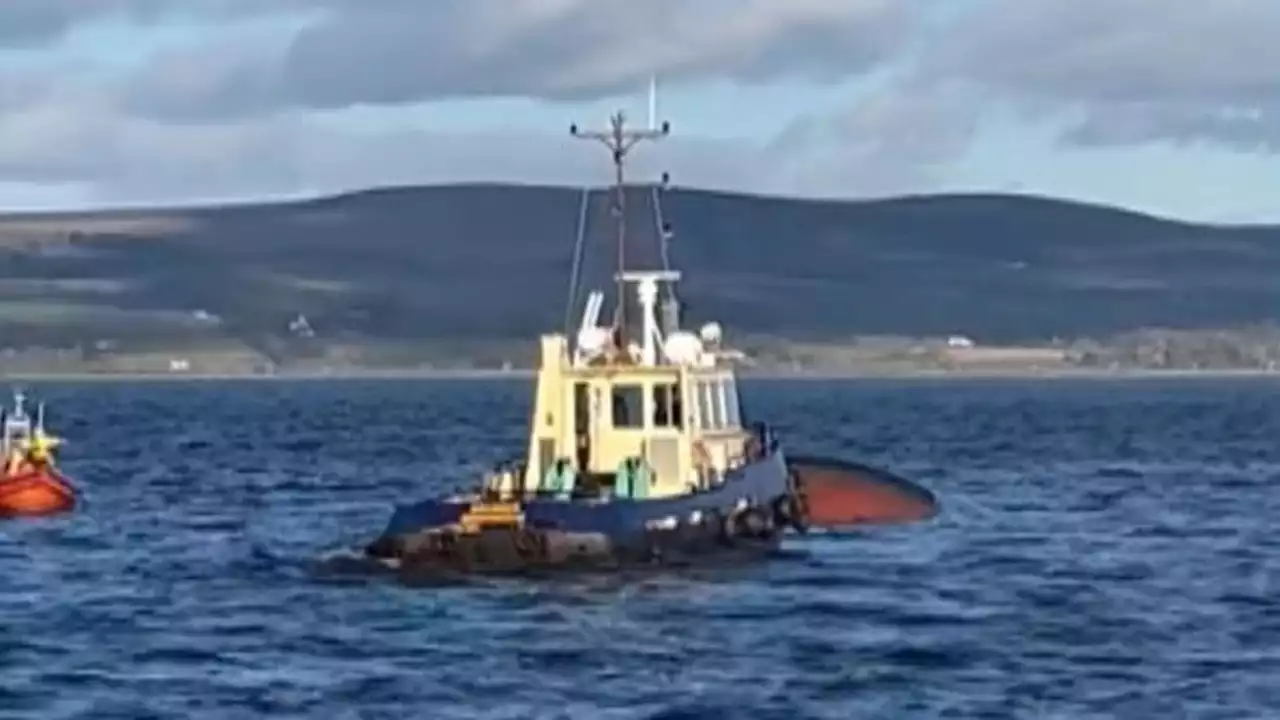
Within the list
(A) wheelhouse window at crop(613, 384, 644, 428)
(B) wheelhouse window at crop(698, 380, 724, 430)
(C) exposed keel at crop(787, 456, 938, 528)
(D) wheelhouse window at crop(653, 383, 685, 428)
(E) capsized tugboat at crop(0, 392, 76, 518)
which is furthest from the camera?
(E) capsized tugboat at crop(0, 392, 76, 518)

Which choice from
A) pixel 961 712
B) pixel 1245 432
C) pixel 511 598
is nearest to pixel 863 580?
pixel 511 598

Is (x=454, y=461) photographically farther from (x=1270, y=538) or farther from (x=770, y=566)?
(x=770, y=566)

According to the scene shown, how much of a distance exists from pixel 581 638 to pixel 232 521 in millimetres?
37597

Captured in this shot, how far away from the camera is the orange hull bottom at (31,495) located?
322 ft

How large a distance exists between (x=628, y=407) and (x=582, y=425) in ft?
3.84

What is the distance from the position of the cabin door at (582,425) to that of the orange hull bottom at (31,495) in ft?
86.8

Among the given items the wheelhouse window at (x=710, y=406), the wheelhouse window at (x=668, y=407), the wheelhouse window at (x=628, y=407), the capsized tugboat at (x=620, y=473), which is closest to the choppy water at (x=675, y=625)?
the capsized tugboat at (x=620, y=473)

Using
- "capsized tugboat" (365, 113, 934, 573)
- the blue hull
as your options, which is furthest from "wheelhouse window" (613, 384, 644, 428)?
the blue hull

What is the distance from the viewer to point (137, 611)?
68750 mm

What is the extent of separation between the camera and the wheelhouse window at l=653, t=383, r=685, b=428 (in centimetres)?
7781

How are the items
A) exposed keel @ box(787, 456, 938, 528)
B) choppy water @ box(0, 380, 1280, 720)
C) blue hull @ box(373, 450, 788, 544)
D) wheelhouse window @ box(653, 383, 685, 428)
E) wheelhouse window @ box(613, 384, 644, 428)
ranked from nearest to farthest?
choppy water @ box(0, 380, 1280, 720) < blue hull @ box(373, 450, 788, 544) < wheelhouse window @ box(613, 384, 644, 428) < wheelhouse window @ box(653, 383, 685, 428) < exposed keel @ box(787, 456, 938, 528)

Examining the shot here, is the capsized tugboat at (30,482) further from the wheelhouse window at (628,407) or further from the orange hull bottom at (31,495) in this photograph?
the wheelhouse window at (628,407)

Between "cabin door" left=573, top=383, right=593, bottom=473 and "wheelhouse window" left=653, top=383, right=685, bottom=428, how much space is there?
1629 mm

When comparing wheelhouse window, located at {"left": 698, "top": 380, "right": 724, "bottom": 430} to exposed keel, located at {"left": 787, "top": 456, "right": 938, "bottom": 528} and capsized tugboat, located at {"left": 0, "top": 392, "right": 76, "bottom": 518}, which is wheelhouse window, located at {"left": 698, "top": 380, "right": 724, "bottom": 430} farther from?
capsized tugboat, located at {"left": 0, "top": 392, "right": 76, "bottom": 518}
